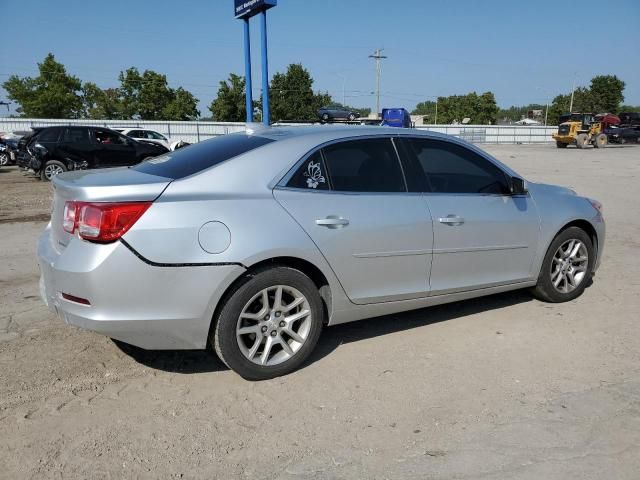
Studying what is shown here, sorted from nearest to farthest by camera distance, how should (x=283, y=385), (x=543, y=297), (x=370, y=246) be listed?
(x=283, y=385), (x=370, y=246), (x=543, y=297)

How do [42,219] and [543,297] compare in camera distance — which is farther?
[42,219]

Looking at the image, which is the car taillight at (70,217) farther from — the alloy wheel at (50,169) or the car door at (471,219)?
the alloy wheel at (50,169)

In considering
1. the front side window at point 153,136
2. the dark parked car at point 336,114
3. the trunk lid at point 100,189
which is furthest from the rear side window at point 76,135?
the dark parked car at point 336,114

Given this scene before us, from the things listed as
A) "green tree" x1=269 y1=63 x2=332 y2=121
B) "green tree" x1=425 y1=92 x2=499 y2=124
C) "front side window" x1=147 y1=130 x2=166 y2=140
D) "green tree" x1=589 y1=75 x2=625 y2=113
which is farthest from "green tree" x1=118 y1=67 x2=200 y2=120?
"green tree" x1=589 y1=75 x2=625 y2=113

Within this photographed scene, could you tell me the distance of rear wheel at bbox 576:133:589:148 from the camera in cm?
3626

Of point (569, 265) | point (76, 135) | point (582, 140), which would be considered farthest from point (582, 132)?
point (569, 265)

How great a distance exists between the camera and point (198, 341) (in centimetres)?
325

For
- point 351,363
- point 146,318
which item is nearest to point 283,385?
point 351,363

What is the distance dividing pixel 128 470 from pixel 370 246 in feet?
6.55

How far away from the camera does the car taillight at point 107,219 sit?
9.86 ft

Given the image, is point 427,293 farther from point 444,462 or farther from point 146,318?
point 146,318

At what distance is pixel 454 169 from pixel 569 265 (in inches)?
63.2

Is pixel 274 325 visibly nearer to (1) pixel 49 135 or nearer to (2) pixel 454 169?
(2) pixel 454 169

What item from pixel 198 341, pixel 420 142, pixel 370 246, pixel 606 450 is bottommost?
pixel 606 450
